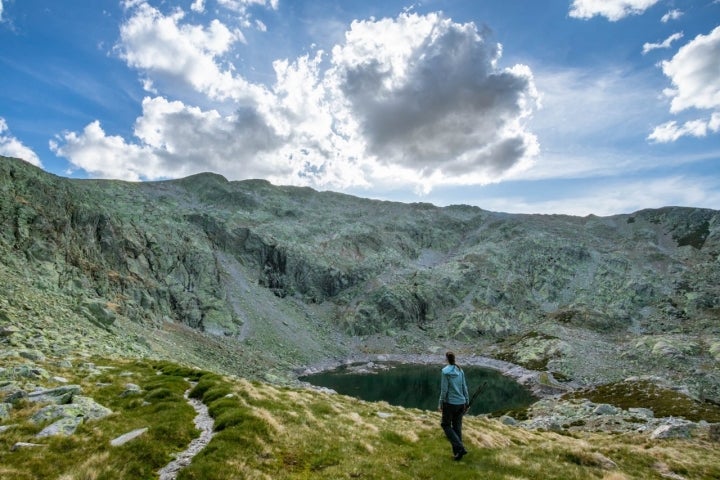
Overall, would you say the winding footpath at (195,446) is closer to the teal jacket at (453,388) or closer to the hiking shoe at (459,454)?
the teal jacket at (453,388)

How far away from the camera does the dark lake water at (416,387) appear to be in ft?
308

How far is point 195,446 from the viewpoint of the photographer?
571 inches

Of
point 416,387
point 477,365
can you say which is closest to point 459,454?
point 416,387

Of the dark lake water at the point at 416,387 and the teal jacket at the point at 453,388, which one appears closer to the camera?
the teal jacket at the point at 453,388

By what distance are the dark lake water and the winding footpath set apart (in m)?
72.4

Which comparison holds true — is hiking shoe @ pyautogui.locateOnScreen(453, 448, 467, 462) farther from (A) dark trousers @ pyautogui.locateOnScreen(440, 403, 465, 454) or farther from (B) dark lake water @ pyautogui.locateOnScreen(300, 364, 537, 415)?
(B) dark lake water @ pyautogui.locateOnScreen(300, 364, 537, 415)

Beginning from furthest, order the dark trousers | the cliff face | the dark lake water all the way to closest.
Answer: the cliff face < the dark lake water < the dark trousers

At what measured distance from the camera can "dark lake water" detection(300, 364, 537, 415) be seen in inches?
3696

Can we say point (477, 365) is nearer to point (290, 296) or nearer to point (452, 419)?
point (290, 296)

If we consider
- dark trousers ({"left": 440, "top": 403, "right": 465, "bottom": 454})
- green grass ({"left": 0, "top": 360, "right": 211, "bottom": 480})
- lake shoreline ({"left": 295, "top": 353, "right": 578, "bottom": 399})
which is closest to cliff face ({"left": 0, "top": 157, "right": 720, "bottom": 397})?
lake shoreline ({"left": 295, "top": 353, "right": 578, "bottom": 399})

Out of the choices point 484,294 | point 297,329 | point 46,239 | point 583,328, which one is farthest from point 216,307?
point 583,328

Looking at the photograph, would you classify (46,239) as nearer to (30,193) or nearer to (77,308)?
(30,193)

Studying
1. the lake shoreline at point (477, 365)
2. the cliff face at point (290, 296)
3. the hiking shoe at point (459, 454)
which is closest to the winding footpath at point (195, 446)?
the hiking shoe at point (459, 454)

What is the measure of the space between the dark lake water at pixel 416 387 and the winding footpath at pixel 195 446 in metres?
72.4
